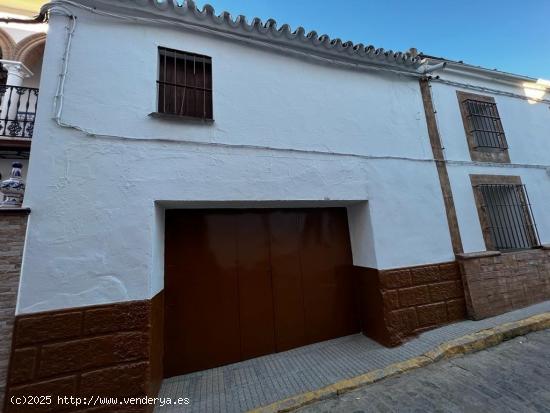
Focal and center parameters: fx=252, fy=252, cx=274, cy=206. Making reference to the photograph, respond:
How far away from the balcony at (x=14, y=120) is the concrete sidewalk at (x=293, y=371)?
4.87 meters

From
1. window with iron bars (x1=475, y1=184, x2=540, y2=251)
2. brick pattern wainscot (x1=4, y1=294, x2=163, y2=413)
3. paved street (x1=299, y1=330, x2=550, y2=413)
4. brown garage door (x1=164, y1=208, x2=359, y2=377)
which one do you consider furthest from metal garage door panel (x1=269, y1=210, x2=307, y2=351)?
window with iron bars (x1=475, y1=184, x2=540, y2=251)

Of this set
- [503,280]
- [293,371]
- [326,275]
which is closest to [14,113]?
[326,275]

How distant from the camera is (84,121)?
2.95 metres

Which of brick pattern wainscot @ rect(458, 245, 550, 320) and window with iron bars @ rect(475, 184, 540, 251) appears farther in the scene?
window with iron bars @ rect(475, 184, 540, 251)

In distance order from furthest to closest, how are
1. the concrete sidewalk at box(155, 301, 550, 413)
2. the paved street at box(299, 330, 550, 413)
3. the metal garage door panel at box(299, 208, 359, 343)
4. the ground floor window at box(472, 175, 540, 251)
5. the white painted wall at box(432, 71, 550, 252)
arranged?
the ground floor window at box(472, 175, 540, 251), the white painted wall at box(432, 71, 550, 252), the metal garage door panel at box(299, 208, 359, 343), the concrete sidewalk at box(155, 301, 550, 413), the paved street at box(299, 330, 550, 413)

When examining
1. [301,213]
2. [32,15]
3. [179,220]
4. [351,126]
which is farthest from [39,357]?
[32,15]

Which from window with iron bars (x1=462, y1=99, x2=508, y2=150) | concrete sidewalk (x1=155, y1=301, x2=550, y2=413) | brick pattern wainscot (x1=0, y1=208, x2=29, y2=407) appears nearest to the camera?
brick pattern wainscot (x1=0, y1=208, x2=29, y2=407)

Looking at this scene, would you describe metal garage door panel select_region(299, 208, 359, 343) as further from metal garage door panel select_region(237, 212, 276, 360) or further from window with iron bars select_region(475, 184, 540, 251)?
window with iron bars select_region(475, 184, 540, 251)

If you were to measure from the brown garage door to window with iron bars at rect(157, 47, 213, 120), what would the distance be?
146cm

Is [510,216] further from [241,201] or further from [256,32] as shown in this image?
[256,32]

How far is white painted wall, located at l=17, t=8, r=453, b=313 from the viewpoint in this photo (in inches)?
105

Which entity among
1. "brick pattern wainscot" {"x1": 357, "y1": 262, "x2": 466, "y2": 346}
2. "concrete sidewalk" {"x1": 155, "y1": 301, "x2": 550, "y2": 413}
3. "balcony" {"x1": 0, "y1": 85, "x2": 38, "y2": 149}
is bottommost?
"concrete sidewalk" {"x1": 155, "y1": 301, "x2": 550, "y2": 413}

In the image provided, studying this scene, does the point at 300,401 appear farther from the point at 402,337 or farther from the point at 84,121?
→ the point at 84,121

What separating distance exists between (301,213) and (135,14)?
372 cm
